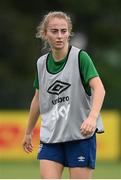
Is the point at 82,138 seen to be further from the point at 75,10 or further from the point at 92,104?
the point at 75,10

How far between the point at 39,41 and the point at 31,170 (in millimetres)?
14407

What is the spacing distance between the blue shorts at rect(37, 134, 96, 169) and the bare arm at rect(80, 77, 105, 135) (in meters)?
0.49

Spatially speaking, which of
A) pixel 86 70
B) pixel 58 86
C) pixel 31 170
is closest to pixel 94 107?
pixel 86 70

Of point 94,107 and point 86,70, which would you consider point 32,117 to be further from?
point 94,107

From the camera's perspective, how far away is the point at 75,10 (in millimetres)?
33156

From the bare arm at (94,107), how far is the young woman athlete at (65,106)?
0.12 m

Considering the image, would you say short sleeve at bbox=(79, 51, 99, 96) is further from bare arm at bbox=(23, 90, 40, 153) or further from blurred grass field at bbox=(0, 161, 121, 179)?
blurred grass field at bbox=(0, 161, 121, 179)

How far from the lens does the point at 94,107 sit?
786 centimetres

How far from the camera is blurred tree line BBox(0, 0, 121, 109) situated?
104ft

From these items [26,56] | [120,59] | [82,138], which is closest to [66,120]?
[82,138]

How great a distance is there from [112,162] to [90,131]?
12.8 meters

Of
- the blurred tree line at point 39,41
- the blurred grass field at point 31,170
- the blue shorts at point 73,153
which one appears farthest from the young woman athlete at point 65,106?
the blurred tree line at point 39,41

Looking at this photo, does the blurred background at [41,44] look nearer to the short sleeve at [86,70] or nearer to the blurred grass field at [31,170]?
the blurred grass field at [31,170]

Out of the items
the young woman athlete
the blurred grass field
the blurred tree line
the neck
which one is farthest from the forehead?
the blurred tree line
